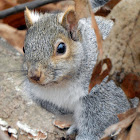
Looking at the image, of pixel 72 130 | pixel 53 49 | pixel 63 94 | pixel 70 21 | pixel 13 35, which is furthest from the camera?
pixel 13 35

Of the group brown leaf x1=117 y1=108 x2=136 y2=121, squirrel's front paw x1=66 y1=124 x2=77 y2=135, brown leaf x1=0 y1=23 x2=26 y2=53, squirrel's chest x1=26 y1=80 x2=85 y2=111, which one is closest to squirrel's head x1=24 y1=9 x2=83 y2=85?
squirrel's chest x1=26 y1=80 x2=85 y2=111

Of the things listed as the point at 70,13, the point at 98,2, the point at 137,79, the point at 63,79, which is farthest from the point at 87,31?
the point at 98,2

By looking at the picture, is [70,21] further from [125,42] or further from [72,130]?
[72,130]

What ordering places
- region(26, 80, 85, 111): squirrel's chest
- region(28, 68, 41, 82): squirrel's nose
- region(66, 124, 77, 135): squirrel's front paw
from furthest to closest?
region(66, 124, 77, 135): squirrel's front paw, region(26, 80, 85, 111): squirrel's chest, region(28, 68, 41, 82): squirrel's nose

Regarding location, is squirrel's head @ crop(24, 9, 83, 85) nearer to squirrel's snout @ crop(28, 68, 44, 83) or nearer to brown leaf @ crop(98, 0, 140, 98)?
squirrel's snout @ crop(28, 68, 44, 83)

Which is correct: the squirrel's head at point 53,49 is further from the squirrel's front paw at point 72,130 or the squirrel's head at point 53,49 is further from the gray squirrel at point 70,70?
the squirrel's front paw at point 72,130

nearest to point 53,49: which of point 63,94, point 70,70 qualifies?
point 70,70

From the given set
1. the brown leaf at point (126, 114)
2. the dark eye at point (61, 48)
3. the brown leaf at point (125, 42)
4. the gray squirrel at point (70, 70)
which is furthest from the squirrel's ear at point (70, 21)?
the brown leaf at point (126, 114)

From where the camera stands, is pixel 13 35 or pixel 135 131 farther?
pixel 13 35
